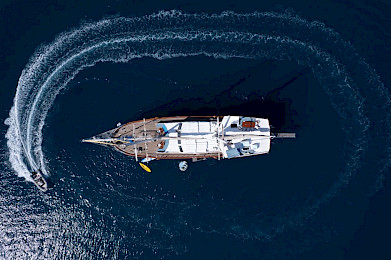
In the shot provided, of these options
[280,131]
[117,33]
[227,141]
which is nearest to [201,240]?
[227,141]

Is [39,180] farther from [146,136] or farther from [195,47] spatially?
[195,47]

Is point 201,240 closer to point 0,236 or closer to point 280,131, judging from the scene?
point 280,131

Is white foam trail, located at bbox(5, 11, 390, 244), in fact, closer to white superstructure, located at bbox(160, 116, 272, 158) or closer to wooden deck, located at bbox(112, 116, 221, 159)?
wooden deck, located at bbox(112, 116, 221, 159)

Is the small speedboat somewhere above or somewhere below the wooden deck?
below

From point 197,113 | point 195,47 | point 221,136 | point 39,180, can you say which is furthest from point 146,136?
point 39,180

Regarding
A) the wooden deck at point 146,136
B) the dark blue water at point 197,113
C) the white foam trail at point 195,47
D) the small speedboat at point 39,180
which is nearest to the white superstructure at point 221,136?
the wooden deck at point 146,136

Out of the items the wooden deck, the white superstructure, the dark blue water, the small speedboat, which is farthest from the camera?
the dark blue water

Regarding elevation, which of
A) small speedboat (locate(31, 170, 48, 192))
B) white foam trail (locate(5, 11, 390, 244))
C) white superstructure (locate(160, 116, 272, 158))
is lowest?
small speedboat (locate(31, 170, 48, 192))

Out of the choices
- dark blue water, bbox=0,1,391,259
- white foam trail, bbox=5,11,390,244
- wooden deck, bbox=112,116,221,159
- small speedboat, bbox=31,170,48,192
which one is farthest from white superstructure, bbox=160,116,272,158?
small speedboat, bbox=31,170,48,192
